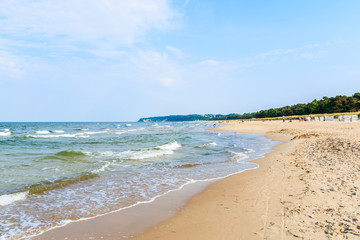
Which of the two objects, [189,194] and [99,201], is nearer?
[99,201]

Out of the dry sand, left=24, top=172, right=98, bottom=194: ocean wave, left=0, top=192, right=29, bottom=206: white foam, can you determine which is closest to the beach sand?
the dry sand

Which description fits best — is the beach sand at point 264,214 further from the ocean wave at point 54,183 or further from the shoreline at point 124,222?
the ocean wave at point 54,183

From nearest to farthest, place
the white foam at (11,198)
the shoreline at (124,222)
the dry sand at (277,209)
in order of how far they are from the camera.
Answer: the dry sand at (277,209), the shoreline at (124,222), the white foam at (11,198)

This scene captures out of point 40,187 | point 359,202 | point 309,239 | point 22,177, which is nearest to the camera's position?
point 309,239

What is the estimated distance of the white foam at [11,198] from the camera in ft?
20.0

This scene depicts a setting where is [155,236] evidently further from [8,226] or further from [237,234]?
[8,226]

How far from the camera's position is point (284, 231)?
378 cm

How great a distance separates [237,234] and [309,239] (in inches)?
45.3

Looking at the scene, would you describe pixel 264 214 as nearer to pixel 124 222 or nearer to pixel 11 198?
pixel 124 222

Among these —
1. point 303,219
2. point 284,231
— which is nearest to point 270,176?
point 303,219

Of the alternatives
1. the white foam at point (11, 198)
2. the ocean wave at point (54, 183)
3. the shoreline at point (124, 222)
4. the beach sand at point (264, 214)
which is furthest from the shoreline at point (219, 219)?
the ocean wave at point (54, 183)

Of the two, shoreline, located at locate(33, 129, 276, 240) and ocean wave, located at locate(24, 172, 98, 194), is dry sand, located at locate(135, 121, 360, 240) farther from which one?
ocean wave, located at locate(24, 172, 98, 194)

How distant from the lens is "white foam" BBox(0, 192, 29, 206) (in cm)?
610

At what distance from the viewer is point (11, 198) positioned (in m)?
6.41
